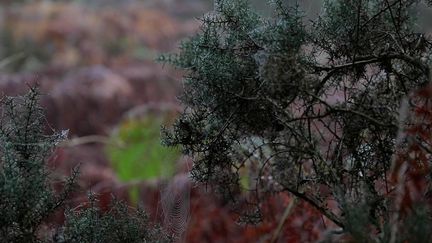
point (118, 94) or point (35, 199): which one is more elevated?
point (118, 94)

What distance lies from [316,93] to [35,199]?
16.2 inches

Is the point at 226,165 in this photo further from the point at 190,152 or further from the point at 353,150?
the point at 353,150

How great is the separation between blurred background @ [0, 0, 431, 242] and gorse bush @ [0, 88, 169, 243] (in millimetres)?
51

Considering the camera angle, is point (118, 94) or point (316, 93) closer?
point (316, 93)

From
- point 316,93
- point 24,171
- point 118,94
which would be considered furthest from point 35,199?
point 118,94

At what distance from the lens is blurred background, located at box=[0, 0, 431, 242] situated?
62.3 inches

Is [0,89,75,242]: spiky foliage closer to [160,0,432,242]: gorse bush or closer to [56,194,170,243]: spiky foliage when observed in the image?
[56,194,170,243]: spiky foliage

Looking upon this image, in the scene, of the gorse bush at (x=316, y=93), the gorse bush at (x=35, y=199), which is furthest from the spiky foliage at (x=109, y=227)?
the gorse bush at (x=316, y=93)

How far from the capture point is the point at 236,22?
3.05 ft

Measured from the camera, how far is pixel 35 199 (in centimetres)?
88

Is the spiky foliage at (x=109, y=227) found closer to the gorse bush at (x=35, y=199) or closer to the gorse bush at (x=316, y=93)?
the gorse bush at (x=35, y=199)

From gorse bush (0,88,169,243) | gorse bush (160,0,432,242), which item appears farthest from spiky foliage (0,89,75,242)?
gorse bush (160,0,432,242)

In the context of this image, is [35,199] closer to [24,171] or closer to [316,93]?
[24,171]

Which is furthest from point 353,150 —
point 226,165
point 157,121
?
point 157,121
